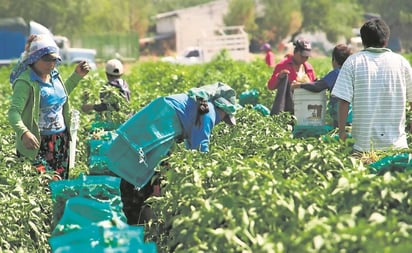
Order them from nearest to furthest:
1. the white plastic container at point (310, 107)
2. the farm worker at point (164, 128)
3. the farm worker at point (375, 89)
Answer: the farm worker at point (375, 89) → the farm worker at point (164, 128) → the white plastic container at point (310, 107)

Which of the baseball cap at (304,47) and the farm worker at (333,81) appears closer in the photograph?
the farm worker at (333,81)

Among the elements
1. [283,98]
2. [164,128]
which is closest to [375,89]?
[164,128]

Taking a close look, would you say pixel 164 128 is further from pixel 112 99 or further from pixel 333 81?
pixel 112 99

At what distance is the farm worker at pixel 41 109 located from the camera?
7.14 m

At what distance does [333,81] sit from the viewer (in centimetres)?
884

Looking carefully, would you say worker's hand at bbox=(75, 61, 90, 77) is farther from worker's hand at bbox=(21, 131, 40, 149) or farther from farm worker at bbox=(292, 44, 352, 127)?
farm worker at bbox=(292, 44, 352, 127)

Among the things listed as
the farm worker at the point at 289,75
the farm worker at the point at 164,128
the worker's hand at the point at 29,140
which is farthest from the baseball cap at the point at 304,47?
the worker's hand at the point at 29,140

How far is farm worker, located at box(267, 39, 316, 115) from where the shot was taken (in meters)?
10.2

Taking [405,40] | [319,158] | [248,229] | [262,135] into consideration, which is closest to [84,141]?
[262,135]

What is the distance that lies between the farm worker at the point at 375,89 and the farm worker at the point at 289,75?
11.2 feet

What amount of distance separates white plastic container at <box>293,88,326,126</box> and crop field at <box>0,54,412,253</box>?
1996 millimetres

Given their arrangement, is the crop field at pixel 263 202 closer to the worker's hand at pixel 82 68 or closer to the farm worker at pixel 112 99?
the worker's hand at pixel 82 68

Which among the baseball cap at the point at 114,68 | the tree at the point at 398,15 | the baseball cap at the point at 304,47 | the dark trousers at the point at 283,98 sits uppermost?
the baseball cap at the point at 304,47

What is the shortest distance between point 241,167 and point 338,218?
38.3 inches
